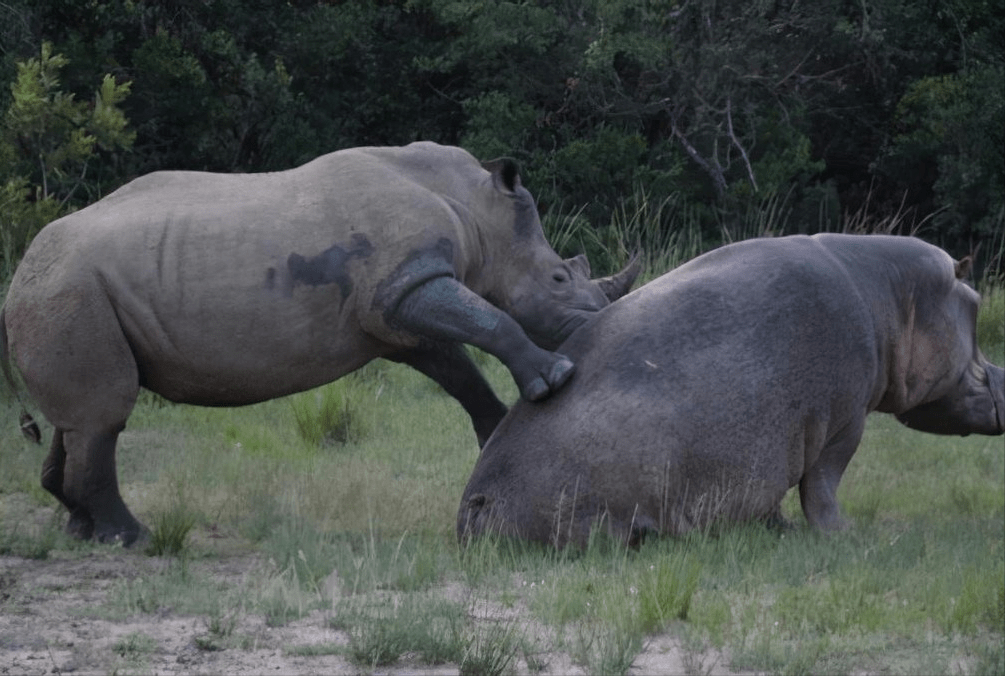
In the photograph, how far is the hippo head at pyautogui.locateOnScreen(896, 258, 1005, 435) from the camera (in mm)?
7199

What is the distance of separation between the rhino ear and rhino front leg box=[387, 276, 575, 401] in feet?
2.73

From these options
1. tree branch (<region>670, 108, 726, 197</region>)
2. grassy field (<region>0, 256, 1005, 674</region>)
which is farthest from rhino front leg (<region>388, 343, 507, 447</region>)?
tree branch (<region>670, 108, 726, 197</region>)

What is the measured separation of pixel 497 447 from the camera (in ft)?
21.5

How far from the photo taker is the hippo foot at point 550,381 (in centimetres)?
637

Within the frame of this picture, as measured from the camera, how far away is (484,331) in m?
6.38

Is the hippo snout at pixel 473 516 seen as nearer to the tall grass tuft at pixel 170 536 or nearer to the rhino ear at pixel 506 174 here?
the tall grass tuft at pixel 170 536

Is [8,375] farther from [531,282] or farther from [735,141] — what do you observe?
[735,141]

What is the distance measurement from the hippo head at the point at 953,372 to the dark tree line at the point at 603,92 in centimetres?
802

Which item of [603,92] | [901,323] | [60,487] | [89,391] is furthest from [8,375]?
[603,92]

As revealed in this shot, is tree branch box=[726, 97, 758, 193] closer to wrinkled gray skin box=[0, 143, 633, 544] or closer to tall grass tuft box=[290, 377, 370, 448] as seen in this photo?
tall grass tuft box=[290, 377, 370, 448]

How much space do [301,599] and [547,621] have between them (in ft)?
2.63

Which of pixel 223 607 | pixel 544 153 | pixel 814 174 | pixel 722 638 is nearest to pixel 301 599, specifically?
pixel 223 607

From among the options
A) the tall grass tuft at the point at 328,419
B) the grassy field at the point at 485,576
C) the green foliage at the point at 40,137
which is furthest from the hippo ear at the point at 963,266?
the green foliage at the point at 40,137

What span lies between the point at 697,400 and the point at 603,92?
37.9 feet
